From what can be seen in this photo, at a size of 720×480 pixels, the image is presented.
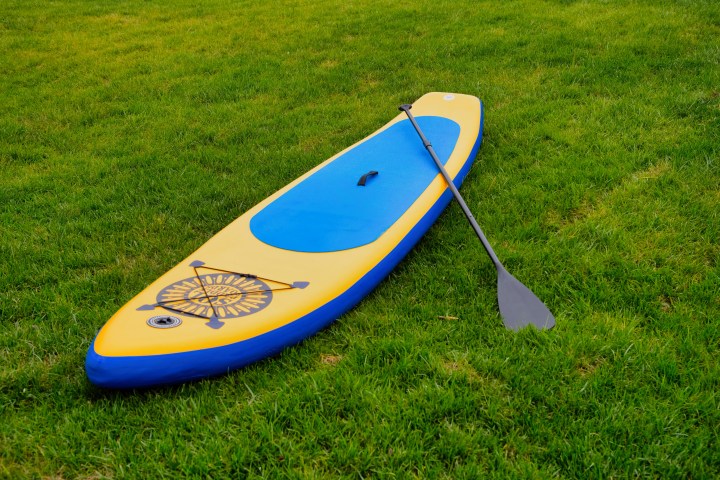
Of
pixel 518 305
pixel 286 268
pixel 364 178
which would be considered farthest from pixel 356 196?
pixel 518 305

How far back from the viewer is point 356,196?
3.74 m

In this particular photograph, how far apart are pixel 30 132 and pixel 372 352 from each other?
450 cm

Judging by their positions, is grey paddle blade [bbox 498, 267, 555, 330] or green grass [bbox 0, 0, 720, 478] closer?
green grass [bbox 0, 0, 720, 478]

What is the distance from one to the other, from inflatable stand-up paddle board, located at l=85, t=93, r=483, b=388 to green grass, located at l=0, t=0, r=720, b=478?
0.42 ft

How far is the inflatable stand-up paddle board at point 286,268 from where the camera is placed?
8.36ft

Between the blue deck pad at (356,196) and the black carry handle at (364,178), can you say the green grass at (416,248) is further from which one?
the black carry handle at (364,178)

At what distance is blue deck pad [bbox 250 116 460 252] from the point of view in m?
3.36

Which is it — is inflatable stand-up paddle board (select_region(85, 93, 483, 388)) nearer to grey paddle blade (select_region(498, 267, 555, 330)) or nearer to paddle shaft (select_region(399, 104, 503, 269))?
paddle shaft (select_region(399, 104, 503, 269))

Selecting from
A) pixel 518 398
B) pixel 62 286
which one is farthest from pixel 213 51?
pixel 518 398

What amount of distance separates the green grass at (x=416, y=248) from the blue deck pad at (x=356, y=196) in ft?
1.05

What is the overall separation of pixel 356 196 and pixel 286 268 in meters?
0.85

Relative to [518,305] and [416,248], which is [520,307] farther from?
[416,248]

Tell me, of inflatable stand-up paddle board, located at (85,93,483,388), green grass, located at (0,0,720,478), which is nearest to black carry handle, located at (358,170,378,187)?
inflatable stand-up paddle board, located at (85,93,483,388)

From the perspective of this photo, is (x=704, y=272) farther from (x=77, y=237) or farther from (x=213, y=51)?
(x=213, y=51)
